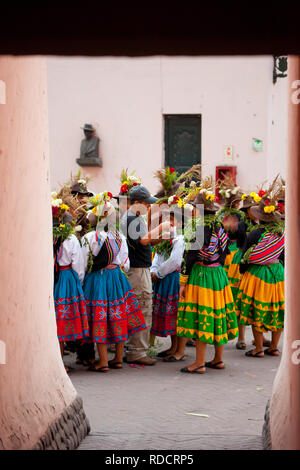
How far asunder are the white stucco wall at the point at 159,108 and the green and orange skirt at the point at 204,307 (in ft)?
25.2

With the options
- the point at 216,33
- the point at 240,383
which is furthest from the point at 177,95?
the point at 216,33

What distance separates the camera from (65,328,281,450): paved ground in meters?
4.95

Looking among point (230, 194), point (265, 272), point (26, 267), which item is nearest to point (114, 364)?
point (265, 272)

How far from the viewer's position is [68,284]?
22.7 ft

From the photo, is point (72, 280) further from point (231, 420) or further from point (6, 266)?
point (6, 266)

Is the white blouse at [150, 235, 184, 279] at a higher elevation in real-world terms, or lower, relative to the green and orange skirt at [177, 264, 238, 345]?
higher

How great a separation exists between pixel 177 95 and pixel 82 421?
35.3 feet

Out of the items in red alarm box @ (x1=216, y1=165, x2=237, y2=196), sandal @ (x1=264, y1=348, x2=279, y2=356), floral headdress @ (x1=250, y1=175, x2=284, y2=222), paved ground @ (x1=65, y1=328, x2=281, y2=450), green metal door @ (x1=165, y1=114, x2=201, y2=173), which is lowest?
paved ground @ (x1=65, y1=328, x2=281, y2=450)

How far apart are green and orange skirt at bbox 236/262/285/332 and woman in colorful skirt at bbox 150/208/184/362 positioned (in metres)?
0.86

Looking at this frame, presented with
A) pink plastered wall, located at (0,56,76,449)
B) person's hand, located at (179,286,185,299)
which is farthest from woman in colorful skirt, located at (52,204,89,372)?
pink plastered wall, located at (0,56,76,449)

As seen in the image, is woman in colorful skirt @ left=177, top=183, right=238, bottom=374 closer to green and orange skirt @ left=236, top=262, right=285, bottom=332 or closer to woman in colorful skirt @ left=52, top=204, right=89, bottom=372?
green and orange skirt @ left=236, top=262, right=285, bottom=332

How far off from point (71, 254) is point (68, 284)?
1.07ft

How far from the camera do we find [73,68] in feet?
48.9

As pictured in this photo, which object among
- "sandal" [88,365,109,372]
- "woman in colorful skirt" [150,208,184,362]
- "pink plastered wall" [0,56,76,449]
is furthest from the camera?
"woman in colorful skirt" [150,208,184,362]
